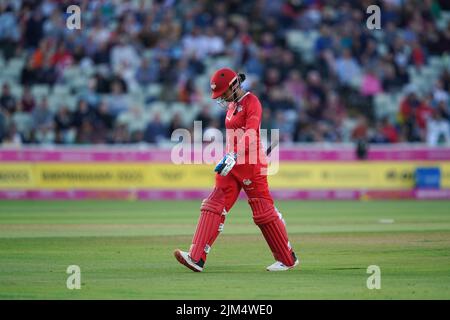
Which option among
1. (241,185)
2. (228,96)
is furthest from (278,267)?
(228,96)

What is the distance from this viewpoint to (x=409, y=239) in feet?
52.6

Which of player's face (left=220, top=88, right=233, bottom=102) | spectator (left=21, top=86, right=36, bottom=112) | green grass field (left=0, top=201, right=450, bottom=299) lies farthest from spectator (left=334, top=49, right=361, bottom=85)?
player's face (left=220, top=88, right=233, bottom=102)

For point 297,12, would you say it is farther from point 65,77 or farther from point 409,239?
point 409,239

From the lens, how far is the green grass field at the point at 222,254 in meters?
10.6

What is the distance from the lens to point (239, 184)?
1229 centimetres

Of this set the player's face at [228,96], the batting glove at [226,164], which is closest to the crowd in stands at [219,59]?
the player's face at [228,96]

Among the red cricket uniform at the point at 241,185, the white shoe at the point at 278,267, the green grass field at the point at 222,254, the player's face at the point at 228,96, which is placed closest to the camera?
the green grass field at the point at 222,254

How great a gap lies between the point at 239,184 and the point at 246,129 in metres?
0.67

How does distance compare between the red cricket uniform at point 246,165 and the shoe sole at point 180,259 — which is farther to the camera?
the red cricket uniform at point 246,165

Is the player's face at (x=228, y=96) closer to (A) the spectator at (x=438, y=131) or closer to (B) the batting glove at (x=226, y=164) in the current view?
(B) the batting glove at (x=226, y=164)

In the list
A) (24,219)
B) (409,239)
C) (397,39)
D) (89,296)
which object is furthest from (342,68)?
(89,296)

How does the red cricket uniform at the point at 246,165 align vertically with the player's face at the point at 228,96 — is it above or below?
below

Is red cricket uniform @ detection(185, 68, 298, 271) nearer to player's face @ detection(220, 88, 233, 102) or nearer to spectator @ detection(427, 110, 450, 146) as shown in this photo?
player's face @ detection(220, 88, 233, 102)

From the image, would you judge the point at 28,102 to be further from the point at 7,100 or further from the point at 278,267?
the point at 278,267
